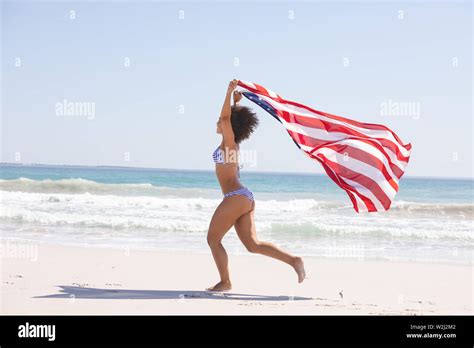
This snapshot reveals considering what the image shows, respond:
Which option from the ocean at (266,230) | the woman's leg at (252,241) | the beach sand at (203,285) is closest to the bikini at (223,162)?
the woman's leg at (252,241)

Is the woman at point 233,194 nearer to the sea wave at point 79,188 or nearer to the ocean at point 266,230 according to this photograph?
the ocean at point 266,230

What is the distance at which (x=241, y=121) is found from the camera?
21.7ft

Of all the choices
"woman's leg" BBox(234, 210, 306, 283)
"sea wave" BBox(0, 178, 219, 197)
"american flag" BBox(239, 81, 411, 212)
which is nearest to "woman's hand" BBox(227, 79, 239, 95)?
"american flag" BBox(239, 81, 411, 212)

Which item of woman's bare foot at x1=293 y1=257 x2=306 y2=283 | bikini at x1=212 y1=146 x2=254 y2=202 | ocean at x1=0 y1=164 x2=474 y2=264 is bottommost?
ocean at x1=0 y1=164 x2=474 y2=264

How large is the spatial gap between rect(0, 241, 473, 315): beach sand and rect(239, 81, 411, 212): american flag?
1.23m

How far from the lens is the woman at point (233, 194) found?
6.55 m

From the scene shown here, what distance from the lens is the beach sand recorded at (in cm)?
608

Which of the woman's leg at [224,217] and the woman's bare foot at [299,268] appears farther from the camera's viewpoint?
the woman's bare foot at [299,268]

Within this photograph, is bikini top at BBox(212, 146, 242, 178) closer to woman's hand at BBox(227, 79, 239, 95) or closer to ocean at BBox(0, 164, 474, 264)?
woman's hand at BBox(227, 79, 239, 95)

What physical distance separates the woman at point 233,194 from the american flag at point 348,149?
582 mm
